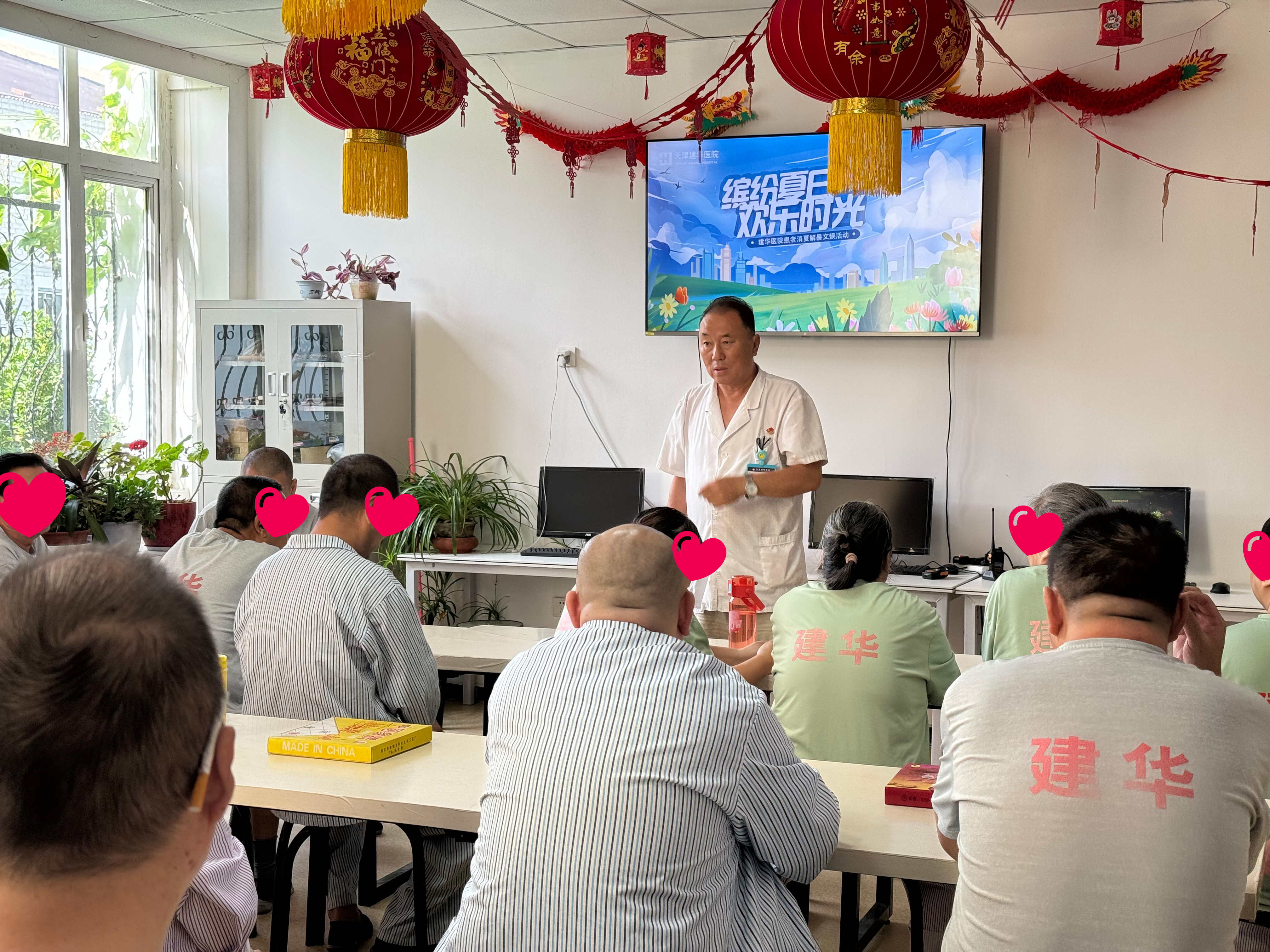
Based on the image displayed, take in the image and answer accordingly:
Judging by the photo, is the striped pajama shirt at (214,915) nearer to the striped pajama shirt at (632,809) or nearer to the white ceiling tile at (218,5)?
the striped pajama shirt at (632,809)

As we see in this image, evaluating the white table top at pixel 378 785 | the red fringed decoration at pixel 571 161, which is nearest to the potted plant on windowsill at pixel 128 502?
the red fringed decoration at pixel 571 161

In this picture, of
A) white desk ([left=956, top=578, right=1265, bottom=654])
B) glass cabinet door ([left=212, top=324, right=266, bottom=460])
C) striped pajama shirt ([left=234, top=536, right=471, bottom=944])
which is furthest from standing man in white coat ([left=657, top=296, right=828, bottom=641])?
glass cabinet door ([left=212, top=324, right=266, bottom=460])

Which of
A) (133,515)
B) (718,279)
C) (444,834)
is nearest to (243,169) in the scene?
(133,515)

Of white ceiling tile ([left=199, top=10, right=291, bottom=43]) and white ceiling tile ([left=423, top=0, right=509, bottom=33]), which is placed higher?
white ceiling tile ([left=199, top=10, right=291, bottom=43])

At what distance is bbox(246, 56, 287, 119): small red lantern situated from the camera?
553 cm

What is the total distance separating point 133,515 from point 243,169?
2323mm

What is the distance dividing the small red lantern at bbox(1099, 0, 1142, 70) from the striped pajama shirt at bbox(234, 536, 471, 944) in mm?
3498

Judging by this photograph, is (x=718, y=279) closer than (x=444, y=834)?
No

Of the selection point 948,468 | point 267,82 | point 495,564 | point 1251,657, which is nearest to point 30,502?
point 495,564

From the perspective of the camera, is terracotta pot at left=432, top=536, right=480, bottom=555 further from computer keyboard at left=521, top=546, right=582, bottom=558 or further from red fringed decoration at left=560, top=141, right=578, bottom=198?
red fringed decoration at left=560, top=141, right=578, bottom=198

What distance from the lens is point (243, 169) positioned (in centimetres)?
668

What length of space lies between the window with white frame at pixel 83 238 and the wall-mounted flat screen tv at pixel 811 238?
2.70m

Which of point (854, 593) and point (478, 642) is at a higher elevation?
point (854, 593)

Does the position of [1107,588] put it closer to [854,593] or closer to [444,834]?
[854,593]
